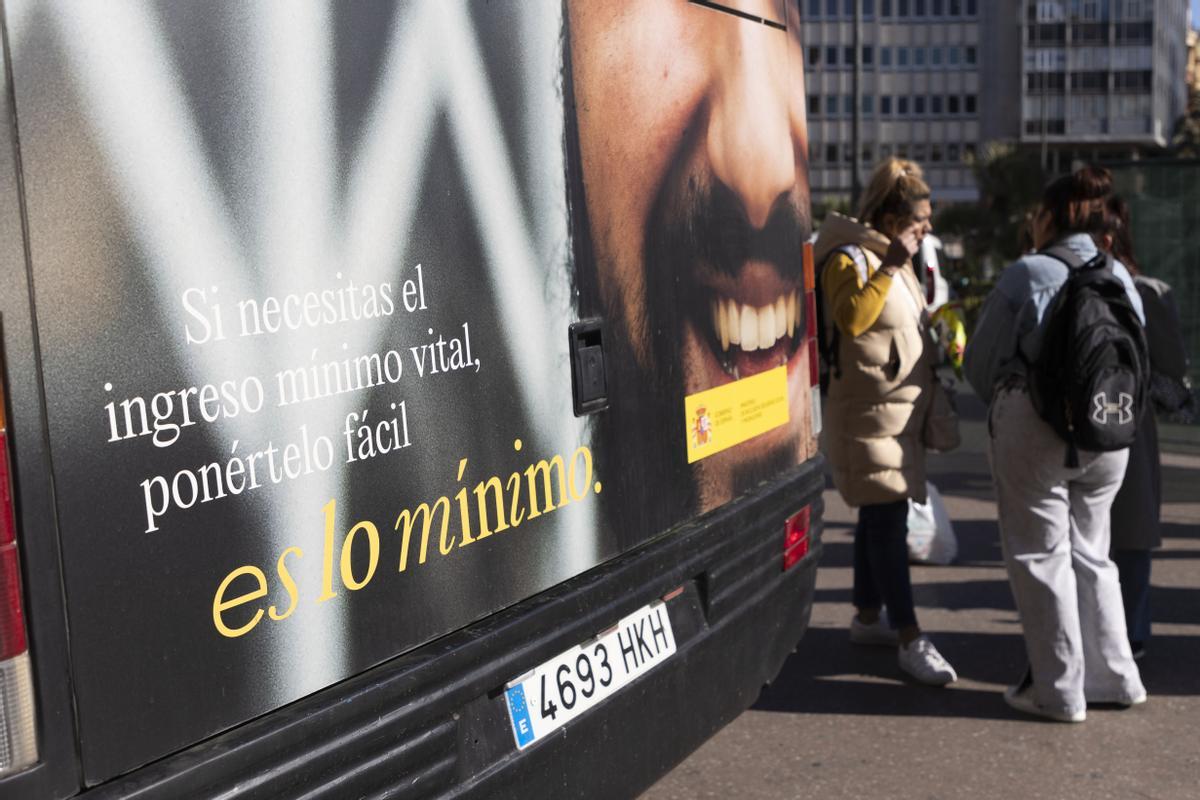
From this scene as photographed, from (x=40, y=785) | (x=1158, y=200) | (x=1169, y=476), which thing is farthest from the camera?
(x=1158, y=200)

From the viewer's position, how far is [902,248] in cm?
512

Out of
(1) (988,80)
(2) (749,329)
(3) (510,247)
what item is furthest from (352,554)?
(1) (988,80)

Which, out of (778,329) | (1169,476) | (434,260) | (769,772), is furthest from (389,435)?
(1169,476)

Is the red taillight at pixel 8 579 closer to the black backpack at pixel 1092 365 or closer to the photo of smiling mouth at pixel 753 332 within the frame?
the photo of smiling mouth at pixel 753 332

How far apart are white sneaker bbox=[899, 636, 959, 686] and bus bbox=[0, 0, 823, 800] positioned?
168 cm

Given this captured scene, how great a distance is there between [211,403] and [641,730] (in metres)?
1.50

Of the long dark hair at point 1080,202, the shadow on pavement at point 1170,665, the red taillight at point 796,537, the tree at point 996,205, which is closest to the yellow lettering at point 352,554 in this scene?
the red taillight at point 796,537

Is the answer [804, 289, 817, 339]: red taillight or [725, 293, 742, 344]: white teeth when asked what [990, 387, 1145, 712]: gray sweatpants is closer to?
[804, 289, 817, 339]: red taillight

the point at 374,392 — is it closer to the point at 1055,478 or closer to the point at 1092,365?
the point at 1092,365

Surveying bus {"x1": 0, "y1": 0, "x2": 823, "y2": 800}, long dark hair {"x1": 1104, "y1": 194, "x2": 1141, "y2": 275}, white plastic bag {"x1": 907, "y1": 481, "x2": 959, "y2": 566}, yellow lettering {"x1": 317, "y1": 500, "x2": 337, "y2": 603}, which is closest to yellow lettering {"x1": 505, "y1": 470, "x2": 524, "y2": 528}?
bus {"x1": 0, "y1": 0, "x2": 823, "y2": 800}

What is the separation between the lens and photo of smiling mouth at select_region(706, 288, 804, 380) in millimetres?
3584

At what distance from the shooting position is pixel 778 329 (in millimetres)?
3953

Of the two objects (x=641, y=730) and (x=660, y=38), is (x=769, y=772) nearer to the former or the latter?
(x=641, y=730)

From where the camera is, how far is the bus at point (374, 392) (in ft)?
6.49
